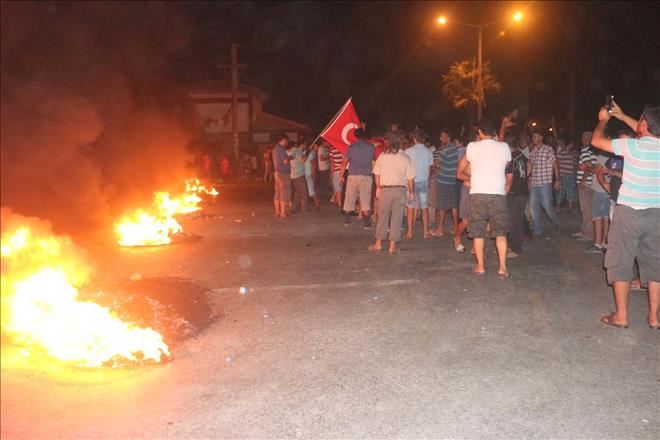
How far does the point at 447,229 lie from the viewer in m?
12.6

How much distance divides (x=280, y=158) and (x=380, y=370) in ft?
33.1

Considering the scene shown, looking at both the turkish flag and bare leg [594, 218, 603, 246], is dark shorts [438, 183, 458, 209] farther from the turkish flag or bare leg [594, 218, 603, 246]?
the turkish flag

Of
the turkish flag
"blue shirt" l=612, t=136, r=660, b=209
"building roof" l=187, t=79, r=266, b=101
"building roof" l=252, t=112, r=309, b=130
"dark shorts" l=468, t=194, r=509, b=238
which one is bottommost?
"dark shorts" l=468, t=194, r=509, b=238

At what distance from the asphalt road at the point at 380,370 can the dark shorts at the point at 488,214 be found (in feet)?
1.91

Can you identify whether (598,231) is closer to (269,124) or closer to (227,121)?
(269,124)

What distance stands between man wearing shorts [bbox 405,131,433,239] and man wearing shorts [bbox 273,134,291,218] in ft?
12.7

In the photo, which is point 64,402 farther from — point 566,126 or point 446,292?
point 566,126

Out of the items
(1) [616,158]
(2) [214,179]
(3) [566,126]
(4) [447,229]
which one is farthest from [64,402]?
(3) [566,126]

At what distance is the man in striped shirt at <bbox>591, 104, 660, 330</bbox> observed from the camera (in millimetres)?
5672

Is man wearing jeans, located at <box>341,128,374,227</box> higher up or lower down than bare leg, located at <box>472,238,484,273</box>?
higher up

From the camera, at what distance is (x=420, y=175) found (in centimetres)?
1145

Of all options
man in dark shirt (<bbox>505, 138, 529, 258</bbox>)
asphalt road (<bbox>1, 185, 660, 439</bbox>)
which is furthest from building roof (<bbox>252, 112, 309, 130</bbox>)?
asphalt road (<bbox>1, 185, 660, 439</bbox>)

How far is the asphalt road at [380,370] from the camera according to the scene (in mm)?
3951

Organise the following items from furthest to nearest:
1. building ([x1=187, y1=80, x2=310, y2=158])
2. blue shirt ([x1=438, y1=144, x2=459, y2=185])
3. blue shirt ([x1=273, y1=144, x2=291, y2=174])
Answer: building ([x1=187, y1=80, x2=310, y2=158]) < blue shirt ([x1=273, y1=144, x2=291, y2=174]) < blue shirt ([x1=438, y1=144, x2=459, y2=185])
